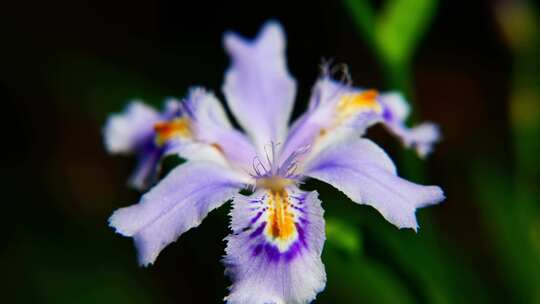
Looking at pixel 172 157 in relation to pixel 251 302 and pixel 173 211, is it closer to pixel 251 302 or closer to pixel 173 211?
pixel 173 211

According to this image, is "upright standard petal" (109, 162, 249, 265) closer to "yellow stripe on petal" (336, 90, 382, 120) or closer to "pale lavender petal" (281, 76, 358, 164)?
"pale lavender petal" (281, 76, 358, 164)

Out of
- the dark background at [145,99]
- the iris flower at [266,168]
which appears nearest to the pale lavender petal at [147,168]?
the iris flower at [266,168]

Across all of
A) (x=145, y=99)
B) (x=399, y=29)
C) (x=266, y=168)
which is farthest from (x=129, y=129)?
(x=145, y=99)

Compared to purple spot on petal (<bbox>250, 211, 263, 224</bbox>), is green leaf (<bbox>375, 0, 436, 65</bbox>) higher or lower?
higher

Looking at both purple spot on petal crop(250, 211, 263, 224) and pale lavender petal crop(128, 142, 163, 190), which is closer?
purple spot on petal crop(250, 211, 263, 224)

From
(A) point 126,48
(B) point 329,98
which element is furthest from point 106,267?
(B) point 329,98

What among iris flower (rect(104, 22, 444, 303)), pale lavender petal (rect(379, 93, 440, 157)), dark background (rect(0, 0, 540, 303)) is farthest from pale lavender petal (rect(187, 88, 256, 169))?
dark background (rect(0, 0, 540, 303))

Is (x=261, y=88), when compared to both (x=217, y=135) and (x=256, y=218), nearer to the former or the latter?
(x=217, y=135)
